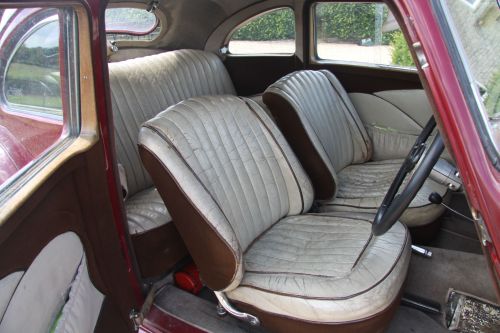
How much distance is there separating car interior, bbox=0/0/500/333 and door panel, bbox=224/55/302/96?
624 millimetres

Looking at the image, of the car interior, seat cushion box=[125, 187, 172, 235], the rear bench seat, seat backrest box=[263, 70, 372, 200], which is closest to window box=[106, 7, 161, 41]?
the car interior

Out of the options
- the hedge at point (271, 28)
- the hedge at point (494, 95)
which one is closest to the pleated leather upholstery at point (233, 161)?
the hedge at point (494, 95)

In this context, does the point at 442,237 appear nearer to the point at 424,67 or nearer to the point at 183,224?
the point at 183,224

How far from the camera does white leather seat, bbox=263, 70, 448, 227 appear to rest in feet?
6.31

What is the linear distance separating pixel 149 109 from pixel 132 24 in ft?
→ 2.75

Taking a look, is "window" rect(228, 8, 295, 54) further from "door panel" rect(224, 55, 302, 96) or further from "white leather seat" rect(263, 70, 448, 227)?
"white leather seat" rect(263, 70, 448, 227)

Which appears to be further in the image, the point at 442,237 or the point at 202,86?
the point at 202,86

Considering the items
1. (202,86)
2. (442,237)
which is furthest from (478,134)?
(202,86)

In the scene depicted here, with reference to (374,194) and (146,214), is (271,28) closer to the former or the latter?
(374,194)

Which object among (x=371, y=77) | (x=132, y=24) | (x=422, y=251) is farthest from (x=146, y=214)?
(x=371, y=77)

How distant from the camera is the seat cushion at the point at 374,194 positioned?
1.93 meters

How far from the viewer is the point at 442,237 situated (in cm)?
209

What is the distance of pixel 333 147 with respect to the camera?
2.26 meters

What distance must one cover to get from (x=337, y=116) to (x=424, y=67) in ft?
5.27
